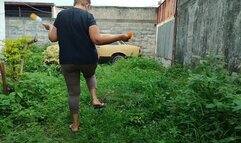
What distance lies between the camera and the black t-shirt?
10.6ft

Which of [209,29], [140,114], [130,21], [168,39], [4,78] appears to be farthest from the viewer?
[130,21]

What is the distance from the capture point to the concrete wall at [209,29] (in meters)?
4.01

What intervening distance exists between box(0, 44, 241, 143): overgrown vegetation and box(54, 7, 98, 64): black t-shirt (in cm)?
95

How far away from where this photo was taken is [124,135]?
340 centimetres

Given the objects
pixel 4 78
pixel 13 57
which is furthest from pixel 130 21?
pixel 4 78

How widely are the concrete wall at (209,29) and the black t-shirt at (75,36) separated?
2000 mm

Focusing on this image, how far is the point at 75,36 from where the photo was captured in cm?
325

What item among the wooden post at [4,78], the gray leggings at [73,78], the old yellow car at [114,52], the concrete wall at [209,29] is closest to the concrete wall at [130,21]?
the old yellow car at [114,52]

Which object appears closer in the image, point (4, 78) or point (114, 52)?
point (4, 78)

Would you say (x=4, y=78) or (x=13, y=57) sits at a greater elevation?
(x=13, y=57)

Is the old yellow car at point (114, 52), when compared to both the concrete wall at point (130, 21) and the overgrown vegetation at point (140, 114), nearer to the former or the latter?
the concrete wall at point (130, 21)

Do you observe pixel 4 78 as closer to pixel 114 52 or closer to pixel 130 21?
pixel 114 52

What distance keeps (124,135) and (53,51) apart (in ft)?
Result: 22.4

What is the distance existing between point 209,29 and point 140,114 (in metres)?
2.42
